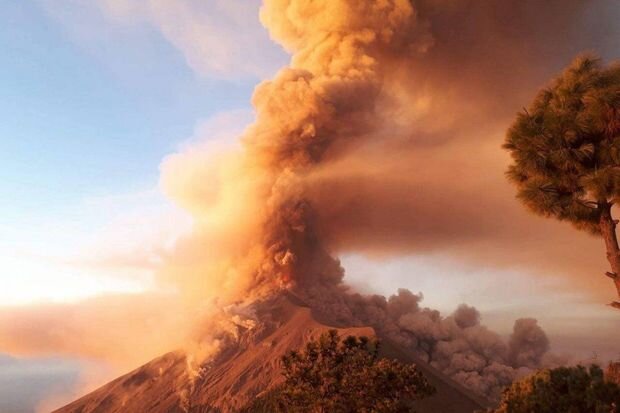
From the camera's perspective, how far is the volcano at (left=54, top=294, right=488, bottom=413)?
112 metres

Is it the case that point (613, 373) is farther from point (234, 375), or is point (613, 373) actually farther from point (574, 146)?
point (234, 375)

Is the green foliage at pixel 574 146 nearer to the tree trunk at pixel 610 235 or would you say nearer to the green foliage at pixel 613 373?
the tree trunk at pixel 610 235

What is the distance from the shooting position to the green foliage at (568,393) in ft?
50.4

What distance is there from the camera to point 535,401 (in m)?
16.6

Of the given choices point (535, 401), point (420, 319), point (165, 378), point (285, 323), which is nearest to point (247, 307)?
point (285, 323)

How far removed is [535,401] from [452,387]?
320 feet

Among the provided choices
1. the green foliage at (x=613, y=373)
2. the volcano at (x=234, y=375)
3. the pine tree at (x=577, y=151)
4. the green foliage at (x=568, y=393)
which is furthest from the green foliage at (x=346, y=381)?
the volcano at (x=234, y=375)

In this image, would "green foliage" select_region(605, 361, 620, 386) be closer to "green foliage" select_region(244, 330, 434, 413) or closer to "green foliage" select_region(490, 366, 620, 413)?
"green foliage" select_region(490, 366, 620, 413)

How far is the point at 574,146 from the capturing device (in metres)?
17.0

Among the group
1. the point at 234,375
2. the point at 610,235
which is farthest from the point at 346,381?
the point at 234,375

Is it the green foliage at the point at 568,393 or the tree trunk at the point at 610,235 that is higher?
the tree trunk at the point at 610,235

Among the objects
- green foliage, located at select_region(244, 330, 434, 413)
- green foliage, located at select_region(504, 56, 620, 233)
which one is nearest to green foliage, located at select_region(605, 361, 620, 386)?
green foliage, located at select_region(504, 56, 620, 233)

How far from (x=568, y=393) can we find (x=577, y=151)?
287 inches

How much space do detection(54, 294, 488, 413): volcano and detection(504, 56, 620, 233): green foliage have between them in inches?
3704
